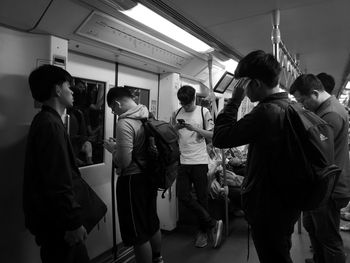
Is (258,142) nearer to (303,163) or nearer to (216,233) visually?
(303,163)

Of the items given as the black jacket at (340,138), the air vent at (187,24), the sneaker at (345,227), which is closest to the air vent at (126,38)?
the air vent at (187,24)

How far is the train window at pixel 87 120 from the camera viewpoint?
2551 mm

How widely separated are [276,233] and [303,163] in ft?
1.29

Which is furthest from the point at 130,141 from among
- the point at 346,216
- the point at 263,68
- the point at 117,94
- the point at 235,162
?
the point at 346,216

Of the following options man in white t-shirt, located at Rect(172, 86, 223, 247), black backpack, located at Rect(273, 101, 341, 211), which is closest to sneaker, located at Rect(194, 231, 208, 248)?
man in white t-shirt, located at Rect(172, 86, 223, 247)

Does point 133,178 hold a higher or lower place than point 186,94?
lower

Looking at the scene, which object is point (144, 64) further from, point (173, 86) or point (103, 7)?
point (103, 7)

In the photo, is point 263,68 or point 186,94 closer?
point 263,68

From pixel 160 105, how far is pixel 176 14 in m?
1.46

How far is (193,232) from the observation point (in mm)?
3584

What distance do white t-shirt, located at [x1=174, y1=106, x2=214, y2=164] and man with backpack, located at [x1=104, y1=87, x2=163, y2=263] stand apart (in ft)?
3.29

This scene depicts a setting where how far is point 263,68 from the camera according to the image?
1460 mm

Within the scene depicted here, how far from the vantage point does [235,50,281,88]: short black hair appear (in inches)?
57.4

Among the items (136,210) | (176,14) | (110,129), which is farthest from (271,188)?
(110,129)
